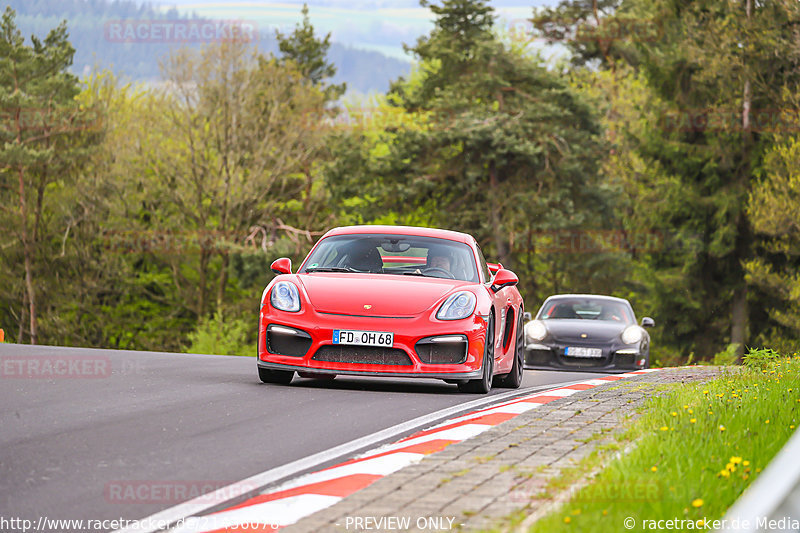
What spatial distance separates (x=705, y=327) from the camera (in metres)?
42.8

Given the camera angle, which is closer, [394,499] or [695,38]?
[394,499]

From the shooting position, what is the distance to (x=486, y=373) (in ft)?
35.4

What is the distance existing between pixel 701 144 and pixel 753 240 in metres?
4.05

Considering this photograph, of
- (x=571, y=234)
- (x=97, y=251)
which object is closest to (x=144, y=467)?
(x=571, y=234)

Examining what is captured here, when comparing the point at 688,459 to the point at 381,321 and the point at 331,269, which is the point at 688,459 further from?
the point at 331,269

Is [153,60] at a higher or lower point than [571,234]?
higher

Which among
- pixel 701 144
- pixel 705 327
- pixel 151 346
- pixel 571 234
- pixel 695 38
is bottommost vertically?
pixel 151 346

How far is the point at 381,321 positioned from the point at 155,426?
289cm

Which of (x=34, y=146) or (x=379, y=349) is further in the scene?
(x=34, y=146)

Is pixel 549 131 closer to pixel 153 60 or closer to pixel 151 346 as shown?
pixel 153 60

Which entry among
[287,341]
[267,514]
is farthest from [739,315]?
[267,514]

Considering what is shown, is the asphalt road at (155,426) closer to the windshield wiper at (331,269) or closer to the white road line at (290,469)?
the white road line at (290,469)

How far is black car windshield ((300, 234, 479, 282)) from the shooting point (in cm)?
1144

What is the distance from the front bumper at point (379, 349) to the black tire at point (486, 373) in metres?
0.24
